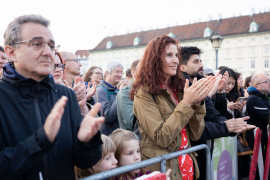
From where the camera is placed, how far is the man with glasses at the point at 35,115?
126 cm

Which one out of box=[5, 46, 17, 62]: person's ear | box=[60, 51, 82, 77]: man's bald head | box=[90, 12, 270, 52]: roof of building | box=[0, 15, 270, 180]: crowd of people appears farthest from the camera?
box=[90, 12, 270, 52]: roof of building

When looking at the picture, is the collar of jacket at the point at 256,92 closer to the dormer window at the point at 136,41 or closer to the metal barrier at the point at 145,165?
the metal barrier at the point at 145,165

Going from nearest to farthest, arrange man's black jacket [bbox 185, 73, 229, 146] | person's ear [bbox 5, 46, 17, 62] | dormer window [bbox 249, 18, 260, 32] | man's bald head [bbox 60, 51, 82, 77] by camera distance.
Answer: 1. person's ear [bbox 5, 46, 17, 62]
2. man's black jacket [bbox 185, 73, 229, 146]
3. man's bald head [bbox 60, 51, 82, 77]
4. dormer window [bbox 249, 18, 260, 32]

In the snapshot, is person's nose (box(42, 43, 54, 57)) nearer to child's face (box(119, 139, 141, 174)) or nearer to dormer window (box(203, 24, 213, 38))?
child's face (box(119, 139, 141, 174))

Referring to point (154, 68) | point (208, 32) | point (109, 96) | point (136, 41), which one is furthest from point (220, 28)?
point (154, 68)

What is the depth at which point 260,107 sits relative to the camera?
457 cm

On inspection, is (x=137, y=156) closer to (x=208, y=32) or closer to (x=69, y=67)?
(x=69, y=67)

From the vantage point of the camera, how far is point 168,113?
253 centimetres

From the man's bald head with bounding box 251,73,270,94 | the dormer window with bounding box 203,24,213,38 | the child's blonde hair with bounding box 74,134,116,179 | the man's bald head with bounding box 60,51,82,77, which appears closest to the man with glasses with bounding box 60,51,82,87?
the man's bald head with bounding box 60,51,82,77

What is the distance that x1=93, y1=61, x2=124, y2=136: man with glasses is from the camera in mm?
4211

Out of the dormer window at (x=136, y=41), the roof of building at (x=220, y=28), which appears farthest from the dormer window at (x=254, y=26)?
the dormer window at (x=136, y=41)

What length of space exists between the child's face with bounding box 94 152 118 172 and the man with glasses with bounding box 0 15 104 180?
2.10 ft

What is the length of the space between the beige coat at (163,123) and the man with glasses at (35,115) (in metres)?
0.89

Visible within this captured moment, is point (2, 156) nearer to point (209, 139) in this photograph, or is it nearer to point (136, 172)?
point (136, 172)
